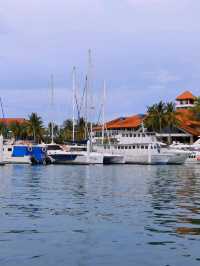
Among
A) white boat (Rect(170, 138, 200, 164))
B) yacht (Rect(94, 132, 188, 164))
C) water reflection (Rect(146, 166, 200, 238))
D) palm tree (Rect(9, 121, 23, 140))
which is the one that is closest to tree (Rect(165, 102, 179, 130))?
white boat (Rect(170, 138, 200, 164))

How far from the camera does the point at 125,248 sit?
55.0 feet

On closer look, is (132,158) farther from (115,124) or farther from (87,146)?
(115,124)

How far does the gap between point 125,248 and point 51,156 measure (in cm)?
7929

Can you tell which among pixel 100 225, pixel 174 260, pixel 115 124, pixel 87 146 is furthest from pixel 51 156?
pixel 174 260

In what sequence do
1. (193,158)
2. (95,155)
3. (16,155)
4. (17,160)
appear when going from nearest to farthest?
(95,155), (17,160), (16,155), (193,158)

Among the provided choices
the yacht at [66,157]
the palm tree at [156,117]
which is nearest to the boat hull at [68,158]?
the yacht at [66,157]

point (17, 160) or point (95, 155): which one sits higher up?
point (95, 155)

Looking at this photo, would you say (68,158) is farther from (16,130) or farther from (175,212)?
(16,130)

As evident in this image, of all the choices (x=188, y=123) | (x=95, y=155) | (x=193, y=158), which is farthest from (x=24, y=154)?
(x=188, y=123)

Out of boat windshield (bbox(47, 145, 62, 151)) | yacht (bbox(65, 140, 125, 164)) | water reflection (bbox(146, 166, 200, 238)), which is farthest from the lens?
boat windshield (bbox(47, 145, 62, 151))

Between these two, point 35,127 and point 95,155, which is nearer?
point 95,155

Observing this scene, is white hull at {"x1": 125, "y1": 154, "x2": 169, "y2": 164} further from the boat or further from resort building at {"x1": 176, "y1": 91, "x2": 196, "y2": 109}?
resort building at {"x1": 176, "y1": 91, "x2": 196, "y2": 109}

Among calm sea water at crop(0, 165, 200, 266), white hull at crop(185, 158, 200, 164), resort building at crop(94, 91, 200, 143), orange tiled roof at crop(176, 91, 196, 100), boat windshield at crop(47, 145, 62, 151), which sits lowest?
calm sea water at crop(0, 165, 200, 266)

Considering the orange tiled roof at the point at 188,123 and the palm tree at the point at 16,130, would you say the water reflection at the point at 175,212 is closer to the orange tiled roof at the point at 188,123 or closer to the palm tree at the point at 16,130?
the orange tiled roof at the point at 188,123
